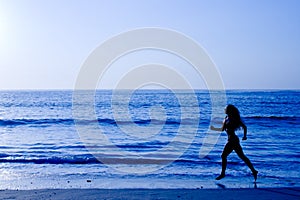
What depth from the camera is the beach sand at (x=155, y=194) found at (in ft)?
24.3

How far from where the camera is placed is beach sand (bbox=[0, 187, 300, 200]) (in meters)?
7.42

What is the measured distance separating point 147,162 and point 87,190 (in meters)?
5.24

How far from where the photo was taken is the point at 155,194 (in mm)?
7676

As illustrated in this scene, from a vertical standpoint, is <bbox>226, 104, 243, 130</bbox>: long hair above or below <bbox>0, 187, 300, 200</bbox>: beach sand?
above

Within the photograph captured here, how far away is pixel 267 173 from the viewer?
10.9 meters

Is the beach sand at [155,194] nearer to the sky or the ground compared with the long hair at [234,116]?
nearer to the ground

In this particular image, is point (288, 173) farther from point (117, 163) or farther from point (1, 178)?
point (1, 178)

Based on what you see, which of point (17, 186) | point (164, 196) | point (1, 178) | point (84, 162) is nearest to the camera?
point (164, 196)

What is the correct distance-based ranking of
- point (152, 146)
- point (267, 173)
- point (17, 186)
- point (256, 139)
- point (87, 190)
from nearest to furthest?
1. point (87, 190)
2. point (17, 186)
3. point (267, 173)
4. point (152, 146)
5. point (256, 139)

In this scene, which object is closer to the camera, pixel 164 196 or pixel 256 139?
pixel 164 196

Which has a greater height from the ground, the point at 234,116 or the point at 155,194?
the point at 234,116

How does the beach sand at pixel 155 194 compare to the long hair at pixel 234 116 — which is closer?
the beach sand at pixel 155 194

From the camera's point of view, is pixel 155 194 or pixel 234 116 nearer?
pixel 155 194

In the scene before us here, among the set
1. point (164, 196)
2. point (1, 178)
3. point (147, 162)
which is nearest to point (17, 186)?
point (1, 178)
